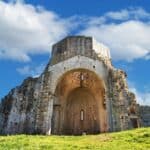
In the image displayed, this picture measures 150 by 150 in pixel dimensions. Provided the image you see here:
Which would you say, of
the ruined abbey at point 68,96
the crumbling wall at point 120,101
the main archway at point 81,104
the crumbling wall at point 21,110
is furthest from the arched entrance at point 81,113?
the crumbling wall at point 120,101

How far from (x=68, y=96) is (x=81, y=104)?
6.21ft

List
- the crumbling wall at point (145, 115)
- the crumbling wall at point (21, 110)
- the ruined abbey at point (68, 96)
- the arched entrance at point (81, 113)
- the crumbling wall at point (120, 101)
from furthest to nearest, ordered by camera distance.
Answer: the arched entrance at point (81, 113)
the crumbling wall at point (145, 115)
the crumbling wall at point (21, 110)
the ruined abbey at point (68, 96)
the crumbling wall at point (120, 101)

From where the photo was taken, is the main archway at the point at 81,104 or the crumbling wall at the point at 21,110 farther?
the main archway at the point at 81,104

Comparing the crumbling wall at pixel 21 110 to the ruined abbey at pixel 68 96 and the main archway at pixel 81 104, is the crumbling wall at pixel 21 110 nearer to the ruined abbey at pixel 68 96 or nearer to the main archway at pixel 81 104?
the ruined abbey at pixel 68 96

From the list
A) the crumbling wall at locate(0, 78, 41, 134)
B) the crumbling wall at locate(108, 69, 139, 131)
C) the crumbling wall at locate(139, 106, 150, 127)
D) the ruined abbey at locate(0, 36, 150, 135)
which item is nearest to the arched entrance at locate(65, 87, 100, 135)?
the ruined abbey at locate(0, 36, 150, 135)

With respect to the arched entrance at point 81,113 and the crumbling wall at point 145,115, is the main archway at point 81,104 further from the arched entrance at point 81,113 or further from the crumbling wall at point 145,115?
the crumbling wall at point 145,115

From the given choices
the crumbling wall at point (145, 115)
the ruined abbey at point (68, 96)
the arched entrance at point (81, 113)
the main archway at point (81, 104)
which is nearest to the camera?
the ruined abbey at point (68, 96)

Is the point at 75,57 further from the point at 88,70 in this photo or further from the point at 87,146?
the point at 87,146

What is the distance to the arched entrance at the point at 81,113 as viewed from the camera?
33188 mm

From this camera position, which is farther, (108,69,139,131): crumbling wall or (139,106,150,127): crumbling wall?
(139,106,150,127): crumbling wall

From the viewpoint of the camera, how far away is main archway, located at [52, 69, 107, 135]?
31609 mm

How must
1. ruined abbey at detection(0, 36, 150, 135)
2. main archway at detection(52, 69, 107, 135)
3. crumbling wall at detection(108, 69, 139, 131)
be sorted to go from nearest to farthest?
crumbling wall at detection(108, 69, 139, 131) → ruined abbey at detection(0, 36, 150, 135) → main archway at detection(52, 69, 107, 135)

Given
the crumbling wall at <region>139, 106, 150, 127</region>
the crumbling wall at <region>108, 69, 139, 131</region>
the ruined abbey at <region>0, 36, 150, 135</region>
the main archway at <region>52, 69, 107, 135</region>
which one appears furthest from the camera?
the main archway at <region>52, 69, 107, 135</region>

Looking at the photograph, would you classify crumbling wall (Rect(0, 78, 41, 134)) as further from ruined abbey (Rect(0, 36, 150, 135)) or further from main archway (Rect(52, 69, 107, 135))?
main archway (Rect(52, 69, 107, 135))
